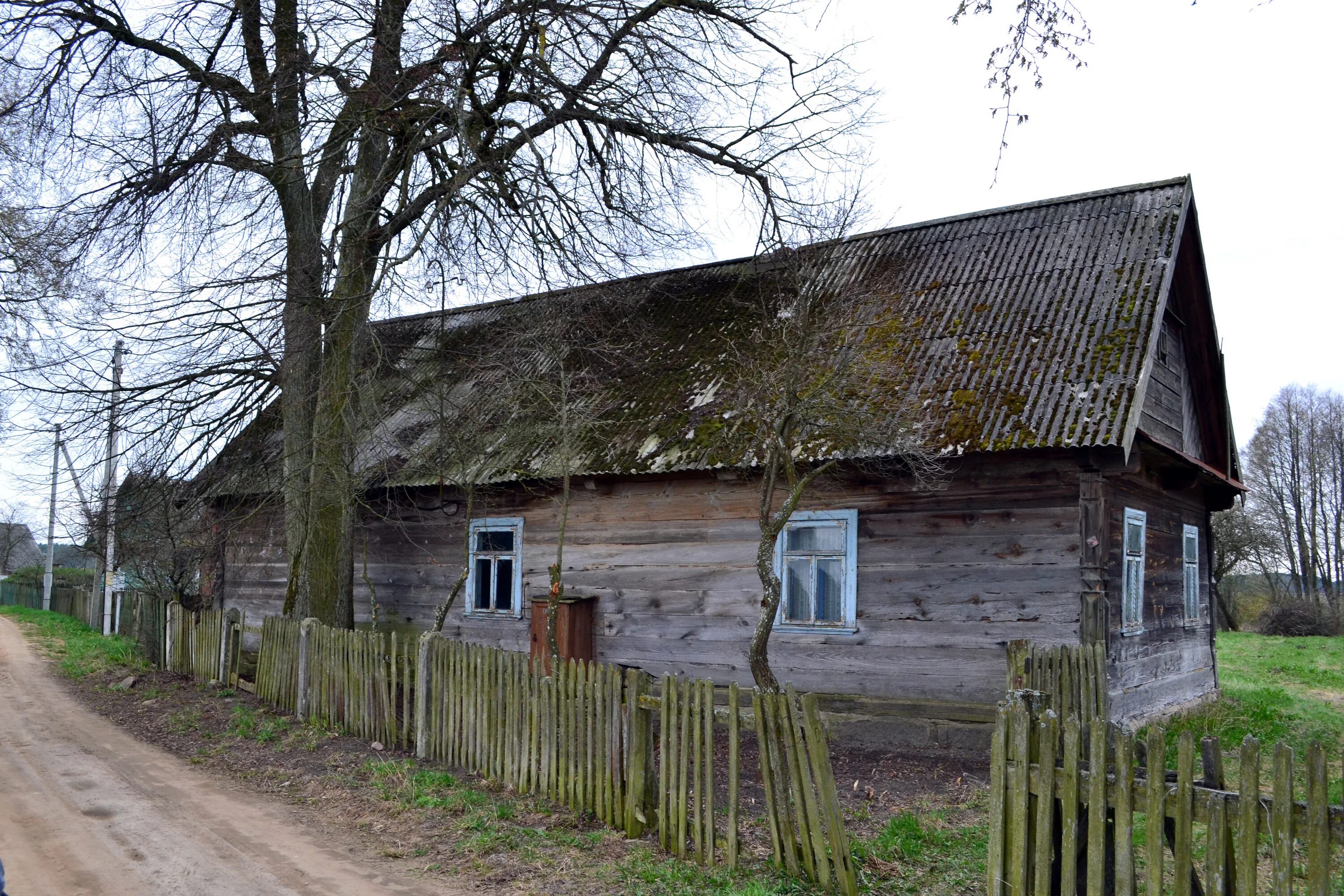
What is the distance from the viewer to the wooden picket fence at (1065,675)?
27.2ft

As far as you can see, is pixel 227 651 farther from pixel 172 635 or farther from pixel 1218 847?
pixel 1218 847

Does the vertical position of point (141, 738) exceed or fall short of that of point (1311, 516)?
it falls short

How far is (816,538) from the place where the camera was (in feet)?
→ 36.8

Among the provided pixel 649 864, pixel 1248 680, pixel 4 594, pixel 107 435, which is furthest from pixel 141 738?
pixel 4 594

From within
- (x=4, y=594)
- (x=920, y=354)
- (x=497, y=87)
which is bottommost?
(x=4, y=594)

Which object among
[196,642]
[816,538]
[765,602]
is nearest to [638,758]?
[765,602]

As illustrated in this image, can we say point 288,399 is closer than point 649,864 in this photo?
No

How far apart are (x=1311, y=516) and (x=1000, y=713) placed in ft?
160

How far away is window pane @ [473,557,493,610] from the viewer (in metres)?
14.0

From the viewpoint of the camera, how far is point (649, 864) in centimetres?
623

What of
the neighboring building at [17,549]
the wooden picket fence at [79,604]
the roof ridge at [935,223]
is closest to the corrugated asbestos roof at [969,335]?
the roof ridge at [935,223]

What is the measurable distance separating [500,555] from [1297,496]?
146ft

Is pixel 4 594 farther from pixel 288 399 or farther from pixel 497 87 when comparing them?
pixel 497 87

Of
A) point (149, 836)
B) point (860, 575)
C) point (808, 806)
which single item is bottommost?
point (149, 836)
